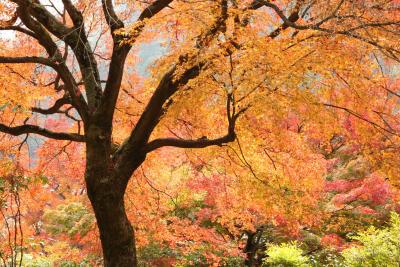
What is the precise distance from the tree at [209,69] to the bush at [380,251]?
7.68 feet

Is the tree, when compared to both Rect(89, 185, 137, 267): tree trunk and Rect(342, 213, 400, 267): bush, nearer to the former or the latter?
Rect(89, 185, 137, 267): tree trunk

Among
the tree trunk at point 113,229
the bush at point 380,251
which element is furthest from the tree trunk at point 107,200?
the bush at point 380,251

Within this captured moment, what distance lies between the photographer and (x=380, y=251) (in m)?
7.54

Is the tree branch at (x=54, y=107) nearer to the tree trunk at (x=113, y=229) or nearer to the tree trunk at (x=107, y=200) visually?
the tree trunk at (x=107, y=200)

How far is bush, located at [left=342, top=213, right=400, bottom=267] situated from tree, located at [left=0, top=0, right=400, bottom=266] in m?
2.34

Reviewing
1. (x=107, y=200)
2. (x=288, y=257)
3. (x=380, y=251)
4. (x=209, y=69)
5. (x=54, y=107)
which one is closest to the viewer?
(x=209, y=69)

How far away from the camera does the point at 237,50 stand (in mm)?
4137

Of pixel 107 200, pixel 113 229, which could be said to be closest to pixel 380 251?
pixel 113 229

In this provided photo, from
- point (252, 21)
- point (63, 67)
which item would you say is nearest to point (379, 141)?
point (252, 21)

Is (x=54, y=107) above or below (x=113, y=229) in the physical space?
above

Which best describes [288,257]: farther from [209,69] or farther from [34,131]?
[209,69]

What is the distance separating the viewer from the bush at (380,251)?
24.2ft

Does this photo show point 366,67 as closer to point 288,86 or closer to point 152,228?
point 288,86

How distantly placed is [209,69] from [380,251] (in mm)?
5449
